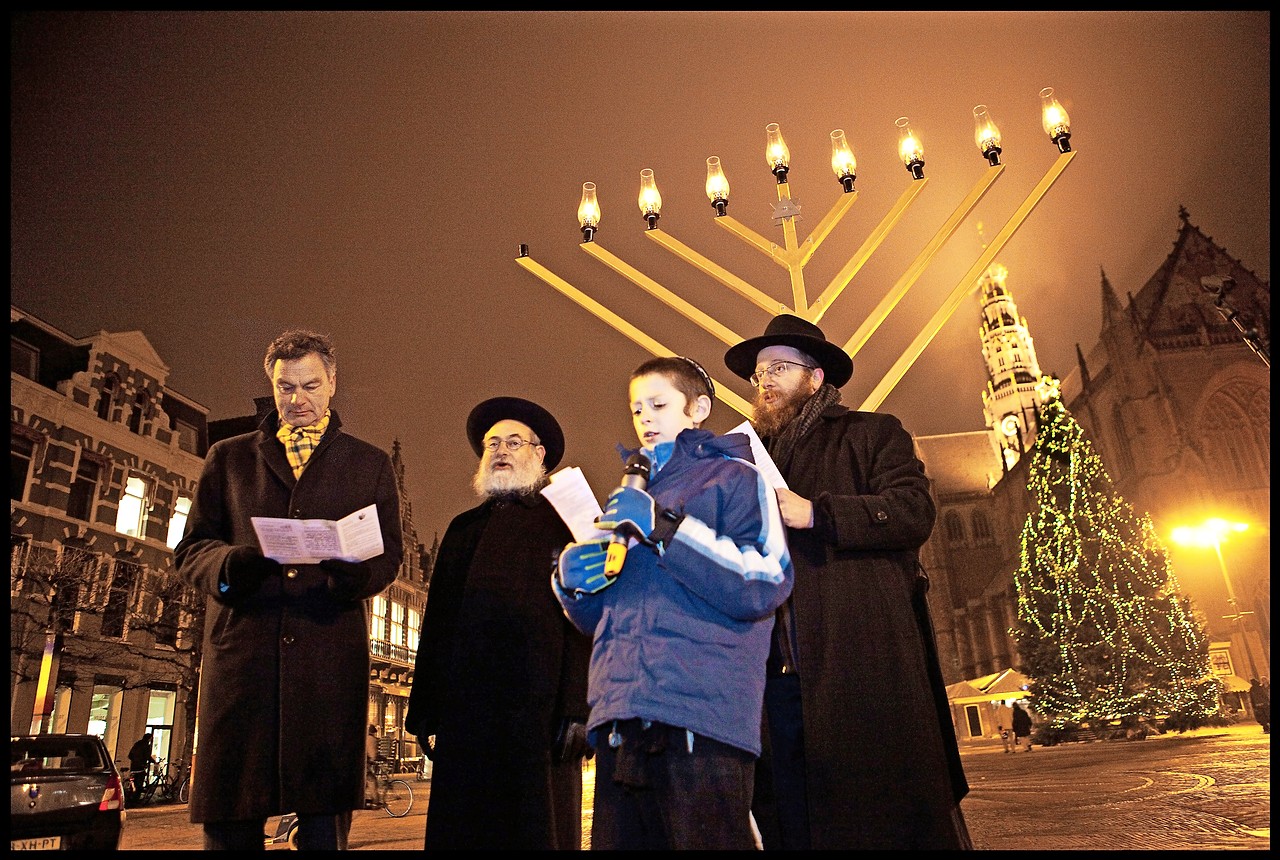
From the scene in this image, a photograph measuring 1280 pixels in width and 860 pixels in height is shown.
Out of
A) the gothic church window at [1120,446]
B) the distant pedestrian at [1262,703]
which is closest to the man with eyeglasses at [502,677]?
the distant pedestrian at [1262,703]

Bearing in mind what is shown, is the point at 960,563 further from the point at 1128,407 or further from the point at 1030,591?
the point at 1030,591

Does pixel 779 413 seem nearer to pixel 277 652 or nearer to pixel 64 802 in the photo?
pixel 277 652

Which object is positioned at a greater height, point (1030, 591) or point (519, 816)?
point (1030, 591)

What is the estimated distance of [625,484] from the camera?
1.92m

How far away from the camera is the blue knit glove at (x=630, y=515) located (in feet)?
5.97

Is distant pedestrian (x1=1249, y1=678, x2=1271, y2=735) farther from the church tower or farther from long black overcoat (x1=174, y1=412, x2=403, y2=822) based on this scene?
the church tower

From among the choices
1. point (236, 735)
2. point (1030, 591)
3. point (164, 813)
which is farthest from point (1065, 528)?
point (236, 735)

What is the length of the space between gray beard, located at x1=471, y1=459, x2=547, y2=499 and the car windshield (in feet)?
16.3

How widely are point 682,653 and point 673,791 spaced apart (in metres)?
0.29

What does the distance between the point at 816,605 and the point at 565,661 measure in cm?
87

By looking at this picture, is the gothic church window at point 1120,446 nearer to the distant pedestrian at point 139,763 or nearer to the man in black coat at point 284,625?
the distant pedestrian at point 139,763

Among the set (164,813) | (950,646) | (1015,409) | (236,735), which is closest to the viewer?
(236,735)

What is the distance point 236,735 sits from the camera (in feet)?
7.71

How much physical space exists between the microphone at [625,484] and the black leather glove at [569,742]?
3.25 ft
